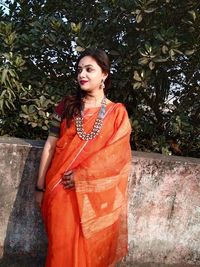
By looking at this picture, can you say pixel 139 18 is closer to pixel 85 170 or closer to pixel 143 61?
pixel 143 61

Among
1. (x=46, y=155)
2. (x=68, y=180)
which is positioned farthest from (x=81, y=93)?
(x=68, y=180)

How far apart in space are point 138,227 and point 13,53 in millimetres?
1806

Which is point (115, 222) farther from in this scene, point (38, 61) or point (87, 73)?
point (38, 61)

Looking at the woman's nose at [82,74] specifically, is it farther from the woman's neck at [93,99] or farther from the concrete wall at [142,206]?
the concrete wall at [142,206]

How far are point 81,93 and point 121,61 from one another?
0.85m

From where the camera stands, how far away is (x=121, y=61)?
3.39 metres

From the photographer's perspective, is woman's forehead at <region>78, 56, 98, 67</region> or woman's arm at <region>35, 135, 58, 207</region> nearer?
woman's forehead at <region>78, 56, 98, 67</region>

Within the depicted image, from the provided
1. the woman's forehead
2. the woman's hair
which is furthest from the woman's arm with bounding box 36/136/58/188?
the woman's forehead

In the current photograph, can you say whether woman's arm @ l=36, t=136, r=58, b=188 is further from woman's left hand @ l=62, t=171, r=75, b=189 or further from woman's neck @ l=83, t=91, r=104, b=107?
woman's neck @ l=83, t=91, r=104, b=107

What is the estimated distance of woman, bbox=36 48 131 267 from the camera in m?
2.54

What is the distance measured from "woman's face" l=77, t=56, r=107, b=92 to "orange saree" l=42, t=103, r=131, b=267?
18 cm

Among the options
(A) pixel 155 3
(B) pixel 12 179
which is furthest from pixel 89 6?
(B) pixel 12 179

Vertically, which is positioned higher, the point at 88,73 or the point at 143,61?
the point at 143,61

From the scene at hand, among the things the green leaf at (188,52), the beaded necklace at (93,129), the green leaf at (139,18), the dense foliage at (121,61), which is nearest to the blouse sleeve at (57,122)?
the beaded necklace at (93,129)
